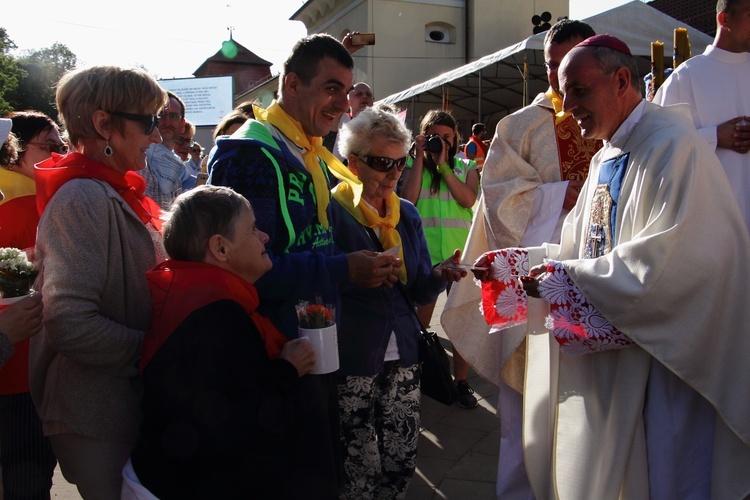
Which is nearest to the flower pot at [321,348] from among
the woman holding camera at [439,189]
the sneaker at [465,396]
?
Answer: the sneaker at [465,396]

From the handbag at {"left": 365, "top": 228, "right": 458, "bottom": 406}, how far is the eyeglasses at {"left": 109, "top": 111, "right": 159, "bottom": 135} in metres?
1.11

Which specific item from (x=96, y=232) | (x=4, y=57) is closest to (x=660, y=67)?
(x=96, y=232)

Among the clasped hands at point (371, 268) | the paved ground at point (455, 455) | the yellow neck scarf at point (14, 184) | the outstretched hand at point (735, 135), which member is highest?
the outstretched hand at point (735, 135)

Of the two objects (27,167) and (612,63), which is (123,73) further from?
(612,63)

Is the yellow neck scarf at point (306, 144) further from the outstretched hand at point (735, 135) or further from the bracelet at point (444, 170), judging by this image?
the bracelet at point (444, 170)

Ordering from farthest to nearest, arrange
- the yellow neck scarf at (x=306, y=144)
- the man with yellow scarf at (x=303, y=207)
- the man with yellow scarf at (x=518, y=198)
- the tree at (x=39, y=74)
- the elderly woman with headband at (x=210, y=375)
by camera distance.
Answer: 1. the tree at (x=39, y=74)
2. the man with yellow scarf at (x=518, y=198)
3. the yellow neck scarf at (x=306, y=144)
4. the man with yellow scarf at (x=303, y=207)
5. the elderly woman with headband at (x=210, y=375)

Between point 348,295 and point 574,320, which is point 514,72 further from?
point 574,320

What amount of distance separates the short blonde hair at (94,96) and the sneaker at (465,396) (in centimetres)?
332

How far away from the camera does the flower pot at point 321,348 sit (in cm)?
210

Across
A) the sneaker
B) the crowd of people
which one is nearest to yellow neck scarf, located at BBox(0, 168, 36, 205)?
the crowd of people

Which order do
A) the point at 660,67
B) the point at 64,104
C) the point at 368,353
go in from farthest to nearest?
the point at 660,67 < the point at 368,353 < the point at 64,104

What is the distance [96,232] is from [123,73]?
532 mm

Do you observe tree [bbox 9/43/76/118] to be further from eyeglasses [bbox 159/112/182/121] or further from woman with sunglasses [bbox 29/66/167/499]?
woman with sunglasses [bbox 29/66/167/499]

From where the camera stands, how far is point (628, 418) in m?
2.45
